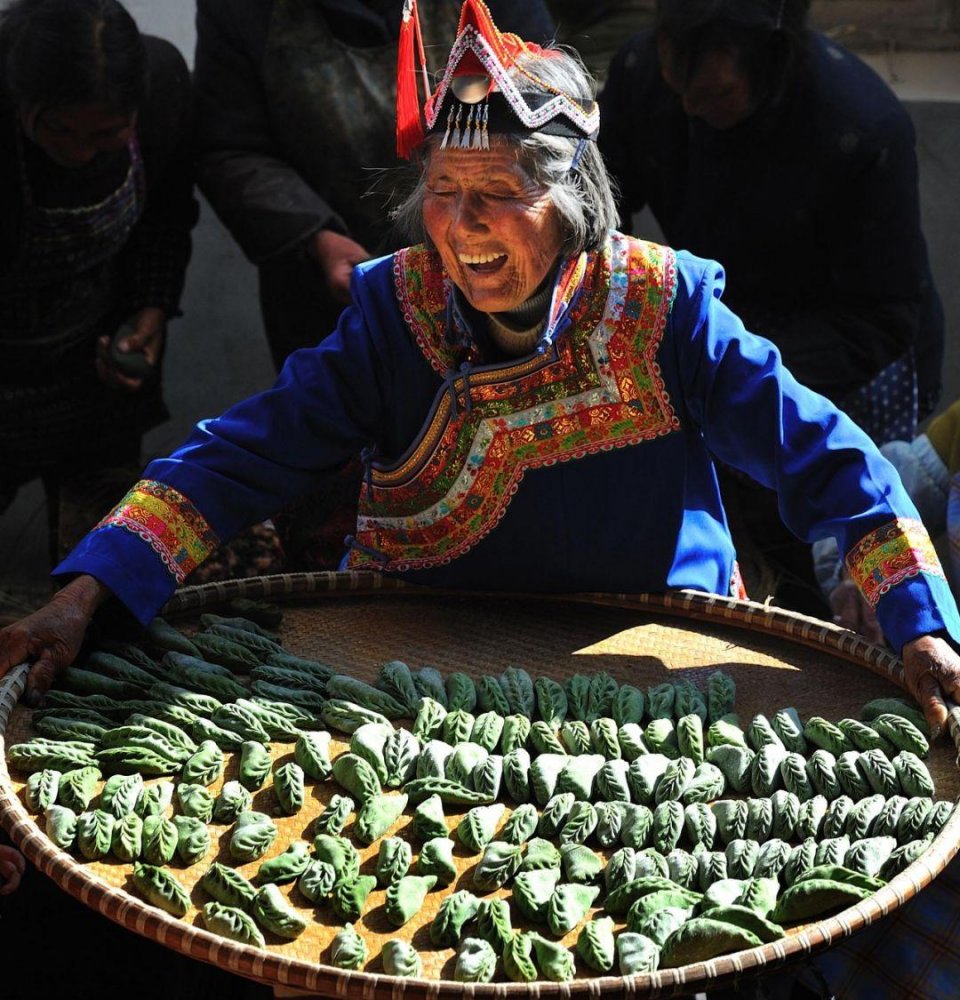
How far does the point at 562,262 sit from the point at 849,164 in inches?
57.1

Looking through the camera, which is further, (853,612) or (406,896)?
(853,612)

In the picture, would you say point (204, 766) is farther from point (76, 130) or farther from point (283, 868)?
point (76, 130)

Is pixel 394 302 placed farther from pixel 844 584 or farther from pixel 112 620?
pixel 844 584

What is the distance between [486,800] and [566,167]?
885 mm

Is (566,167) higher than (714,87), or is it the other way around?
(566,167)

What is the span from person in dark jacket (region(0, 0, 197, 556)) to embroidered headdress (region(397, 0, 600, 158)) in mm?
1239

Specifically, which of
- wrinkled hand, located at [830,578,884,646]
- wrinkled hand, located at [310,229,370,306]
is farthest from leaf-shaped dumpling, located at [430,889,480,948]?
wrinkled hand, located at [310,229,370,306]

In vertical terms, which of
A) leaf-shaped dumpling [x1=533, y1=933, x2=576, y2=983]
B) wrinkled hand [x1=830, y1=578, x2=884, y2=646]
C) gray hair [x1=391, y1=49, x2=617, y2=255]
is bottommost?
wrinkled hand [x1=830, y1=578, x2=884, y2=646]

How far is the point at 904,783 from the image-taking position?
190cm

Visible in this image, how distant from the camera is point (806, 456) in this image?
2236 mm

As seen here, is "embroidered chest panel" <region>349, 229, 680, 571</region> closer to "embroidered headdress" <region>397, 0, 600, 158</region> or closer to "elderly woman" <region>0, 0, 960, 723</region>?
"elderly woman" <region>0, 0, 960, 723</region>

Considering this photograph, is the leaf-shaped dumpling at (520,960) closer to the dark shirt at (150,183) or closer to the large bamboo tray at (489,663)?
the large bamboo tray at (489,663)

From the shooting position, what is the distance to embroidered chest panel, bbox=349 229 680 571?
91.4 inches

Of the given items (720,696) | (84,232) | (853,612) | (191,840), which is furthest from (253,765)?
(84,232)
